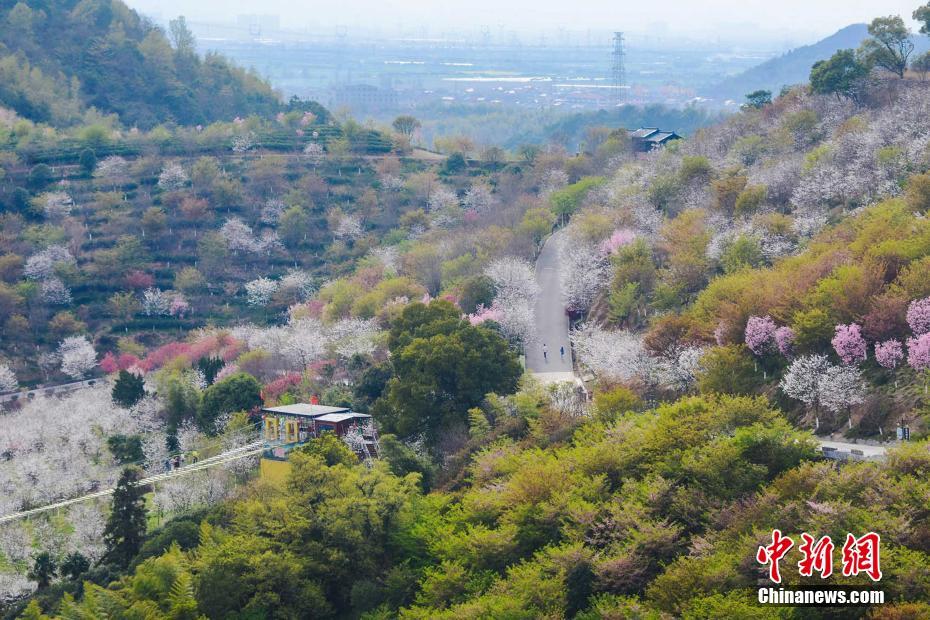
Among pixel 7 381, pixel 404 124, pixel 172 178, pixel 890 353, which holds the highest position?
pixel 404 124

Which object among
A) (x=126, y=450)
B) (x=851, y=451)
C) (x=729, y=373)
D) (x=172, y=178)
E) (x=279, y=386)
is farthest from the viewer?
(x=172, y=178)

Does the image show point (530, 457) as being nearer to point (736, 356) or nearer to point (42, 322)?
point (736, 356)

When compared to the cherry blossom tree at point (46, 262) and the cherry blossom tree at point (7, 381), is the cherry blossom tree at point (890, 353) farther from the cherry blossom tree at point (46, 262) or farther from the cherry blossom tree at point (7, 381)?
the cherry blossom tree at point (46, 262)

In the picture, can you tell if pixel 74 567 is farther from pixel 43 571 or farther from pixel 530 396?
pixel 530 396

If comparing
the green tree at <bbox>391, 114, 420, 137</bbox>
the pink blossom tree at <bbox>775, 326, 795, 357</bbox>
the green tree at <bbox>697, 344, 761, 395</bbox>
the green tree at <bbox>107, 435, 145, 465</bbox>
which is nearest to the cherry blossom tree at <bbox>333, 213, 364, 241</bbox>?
the green tree at <bbox>391, 114, 420, 137</bbox>

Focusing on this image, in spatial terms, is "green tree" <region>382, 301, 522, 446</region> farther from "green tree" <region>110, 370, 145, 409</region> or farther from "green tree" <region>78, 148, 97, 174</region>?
"green tree" <region>78, 148, 97, 174</region>

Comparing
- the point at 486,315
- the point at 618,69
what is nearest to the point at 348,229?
the point at 486,315

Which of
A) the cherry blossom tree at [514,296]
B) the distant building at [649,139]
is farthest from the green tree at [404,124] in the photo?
the cherry blossom tree at [514,296]
